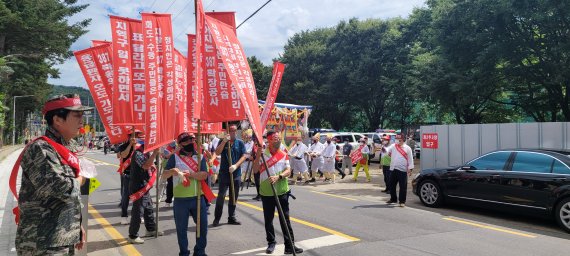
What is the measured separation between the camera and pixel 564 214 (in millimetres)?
7363

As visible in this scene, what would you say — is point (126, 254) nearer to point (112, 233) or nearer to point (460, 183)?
point (112, 233)

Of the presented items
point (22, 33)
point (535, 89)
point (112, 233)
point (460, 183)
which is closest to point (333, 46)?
point (535, 89)

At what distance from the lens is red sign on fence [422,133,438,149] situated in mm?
14984

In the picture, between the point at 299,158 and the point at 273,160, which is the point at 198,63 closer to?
the point at 273,160

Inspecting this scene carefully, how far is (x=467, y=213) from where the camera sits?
9102mm

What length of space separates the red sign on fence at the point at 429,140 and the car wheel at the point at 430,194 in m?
5.26

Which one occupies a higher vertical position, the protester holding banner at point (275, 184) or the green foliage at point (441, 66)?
the green foliage at point (441, 66)

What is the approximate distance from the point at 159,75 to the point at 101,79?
2.18 metres

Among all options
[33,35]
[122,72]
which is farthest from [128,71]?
[33,35]

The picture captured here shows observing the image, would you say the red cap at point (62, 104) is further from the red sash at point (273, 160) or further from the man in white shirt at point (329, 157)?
the man in white shirt at point (329, 157)

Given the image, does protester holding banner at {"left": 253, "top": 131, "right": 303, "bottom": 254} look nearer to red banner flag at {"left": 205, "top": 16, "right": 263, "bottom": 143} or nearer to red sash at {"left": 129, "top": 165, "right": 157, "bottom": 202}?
red banner flag at {"left": 205, "top": 16, "right": 263, "bottom": 143}

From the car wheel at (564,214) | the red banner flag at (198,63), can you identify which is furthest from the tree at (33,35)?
the car wheel at (564,214)

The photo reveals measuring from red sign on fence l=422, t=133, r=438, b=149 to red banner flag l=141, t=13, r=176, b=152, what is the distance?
11259mm

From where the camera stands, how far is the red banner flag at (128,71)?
21.2ft
